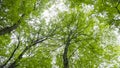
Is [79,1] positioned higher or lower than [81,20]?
higher

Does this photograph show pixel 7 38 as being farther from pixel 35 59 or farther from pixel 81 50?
pixel 81 50

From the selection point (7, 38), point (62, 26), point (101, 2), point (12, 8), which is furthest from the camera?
point (62, 26)

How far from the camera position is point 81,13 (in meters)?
17.4

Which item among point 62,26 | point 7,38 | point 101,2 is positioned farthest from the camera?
point 62,26

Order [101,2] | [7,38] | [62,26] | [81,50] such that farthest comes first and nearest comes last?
[62,26] → [81,50] → [7,38] → [101,2]

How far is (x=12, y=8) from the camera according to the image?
11586 millimetres

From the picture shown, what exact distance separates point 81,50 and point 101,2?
7.10 metres

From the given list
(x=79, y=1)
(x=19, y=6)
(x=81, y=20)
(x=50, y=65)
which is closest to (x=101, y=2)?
(x=79, y=1)

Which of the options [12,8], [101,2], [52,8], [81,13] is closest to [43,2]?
[52,8]

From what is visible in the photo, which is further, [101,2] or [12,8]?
[12,8]

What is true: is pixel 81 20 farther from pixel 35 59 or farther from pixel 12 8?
pixel 12 8

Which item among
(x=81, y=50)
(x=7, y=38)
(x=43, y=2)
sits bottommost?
(x=81, y=50)

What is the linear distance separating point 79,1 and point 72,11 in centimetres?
619

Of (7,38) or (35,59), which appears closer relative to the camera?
(7,38)
